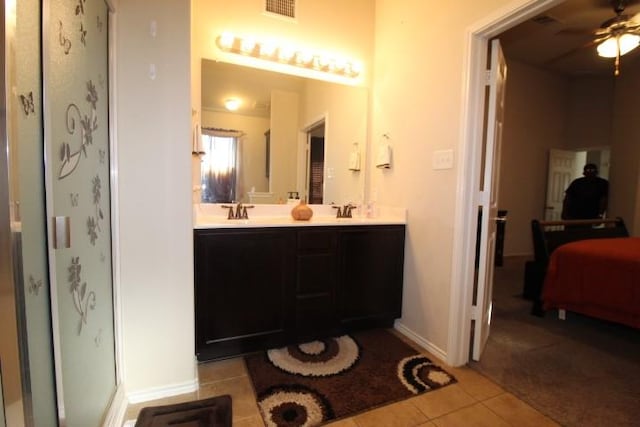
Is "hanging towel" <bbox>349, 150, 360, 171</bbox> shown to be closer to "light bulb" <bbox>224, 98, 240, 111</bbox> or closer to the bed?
"light bulb" <bbox>224, 98, 240, 111</bbox>

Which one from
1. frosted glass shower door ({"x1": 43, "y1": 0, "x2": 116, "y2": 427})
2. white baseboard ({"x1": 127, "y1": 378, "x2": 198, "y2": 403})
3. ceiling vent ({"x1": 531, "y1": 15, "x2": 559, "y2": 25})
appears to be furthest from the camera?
ceiling vent ({"x1": 531, "y1": 15, "x2": 559, "y2": 25})

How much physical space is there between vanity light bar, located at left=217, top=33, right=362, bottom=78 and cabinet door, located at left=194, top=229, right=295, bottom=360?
140 centimetres

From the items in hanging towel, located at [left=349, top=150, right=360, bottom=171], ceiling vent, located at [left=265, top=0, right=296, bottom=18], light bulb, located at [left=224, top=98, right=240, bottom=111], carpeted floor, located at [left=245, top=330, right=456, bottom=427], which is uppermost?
ceiling vent, located at [left=265, top=0, right=296, bottom=18]

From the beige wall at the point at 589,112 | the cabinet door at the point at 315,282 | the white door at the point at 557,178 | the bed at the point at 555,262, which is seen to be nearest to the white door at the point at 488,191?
the cabinet door at the point at 315,282

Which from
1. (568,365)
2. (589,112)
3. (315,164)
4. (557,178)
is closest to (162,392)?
(315,164)

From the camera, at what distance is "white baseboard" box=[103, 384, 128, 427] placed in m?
1.32

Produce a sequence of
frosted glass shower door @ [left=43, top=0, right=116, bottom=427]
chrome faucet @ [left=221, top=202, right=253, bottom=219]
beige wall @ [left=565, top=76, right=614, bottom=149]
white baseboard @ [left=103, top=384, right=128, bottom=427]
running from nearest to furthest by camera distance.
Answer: frosted glass shower door @ [left=43, top=0, right=116, bottom=427] → white baseboard @ [left=103, top=384, right=128, bottom=427] → chrome faucet @ [left=221, top=202, right=253, bottom=219] → beige wall @ [left=565, top=76, right=614, bottom=149]

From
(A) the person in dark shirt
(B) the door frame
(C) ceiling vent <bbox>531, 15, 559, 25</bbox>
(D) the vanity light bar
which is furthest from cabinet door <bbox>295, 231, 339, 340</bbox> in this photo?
(A) the person in dark shirt

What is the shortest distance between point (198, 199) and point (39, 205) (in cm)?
145

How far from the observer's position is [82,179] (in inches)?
43.4

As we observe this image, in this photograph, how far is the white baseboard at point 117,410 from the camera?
132cm

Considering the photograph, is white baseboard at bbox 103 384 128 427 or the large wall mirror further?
the large wall mirror

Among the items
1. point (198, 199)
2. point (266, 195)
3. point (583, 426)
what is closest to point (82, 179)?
point (198, 199)

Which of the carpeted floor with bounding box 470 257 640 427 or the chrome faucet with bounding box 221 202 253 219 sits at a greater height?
the chrome faucet with bounding box 221 202 253 219
